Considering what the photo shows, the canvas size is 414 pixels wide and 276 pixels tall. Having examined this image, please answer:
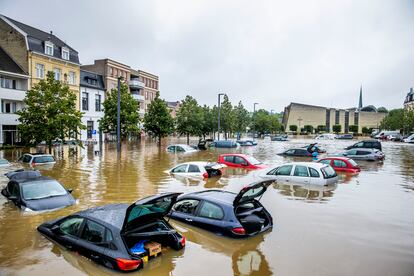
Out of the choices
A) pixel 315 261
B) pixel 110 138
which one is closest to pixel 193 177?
pixel 315 261

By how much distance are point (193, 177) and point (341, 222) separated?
911cm

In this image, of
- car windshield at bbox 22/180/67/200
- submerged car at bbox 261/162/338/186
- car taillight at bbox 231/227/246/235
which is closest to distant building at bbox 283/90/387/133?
submerged car at bbox 261/162/338/186

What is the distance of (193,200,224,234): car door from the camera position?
860cm

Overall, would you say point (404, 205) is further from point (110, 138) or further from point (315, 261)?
point (110, 138)

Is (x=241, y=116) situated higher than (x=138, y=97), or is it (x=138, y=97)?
(x=138, y=97)

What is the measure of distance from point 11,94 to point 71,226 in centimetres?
3637

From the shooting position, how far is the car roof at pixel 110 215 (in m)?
6.94

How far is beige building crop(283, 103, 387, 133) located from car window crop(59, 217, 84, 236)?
108m

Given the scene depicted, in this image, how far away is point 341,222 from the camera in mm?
10539

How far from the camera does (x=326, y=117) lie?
117 metres

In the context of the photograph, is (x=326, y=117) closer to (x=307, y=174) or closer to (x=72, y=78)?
(x=72, y=78)

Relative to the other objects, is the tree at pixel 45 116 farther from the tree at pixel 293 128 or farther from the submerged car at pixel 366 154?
the tree at pixel 293 128

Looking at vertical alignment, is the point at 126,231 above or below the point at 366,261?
above

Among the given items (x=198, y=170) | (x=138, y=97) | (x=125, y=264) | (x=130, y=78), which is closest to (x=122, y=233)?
(x=125, y=264)
